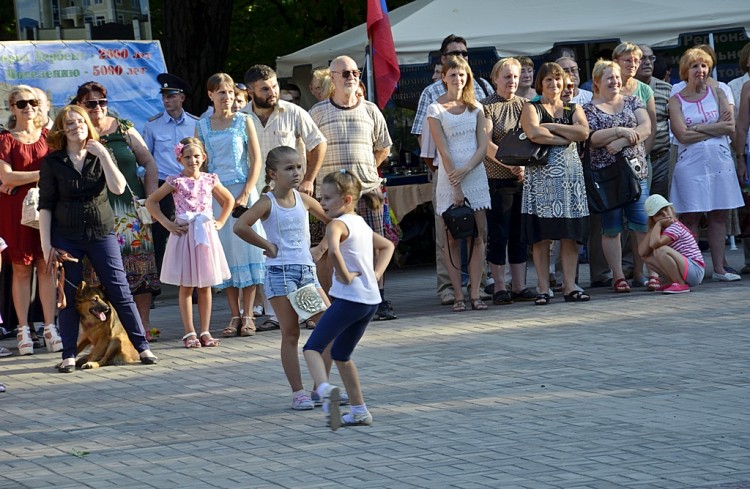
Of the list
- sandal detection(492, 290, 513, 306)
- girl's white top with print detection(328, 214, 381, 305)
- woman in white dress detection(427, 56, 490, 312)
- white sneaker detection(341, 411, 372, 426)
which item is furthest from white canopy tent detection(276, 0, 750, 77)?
white sneaker detection(341, 411, 372, 426)

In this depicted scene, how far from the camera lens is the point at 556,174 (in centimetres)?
1125

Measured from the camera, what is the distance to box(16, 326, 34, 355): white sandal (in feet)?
34.0

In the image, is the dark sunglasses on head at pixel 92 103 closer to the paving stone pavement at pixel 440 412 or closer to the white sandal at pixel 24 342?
the white sandal at pixel 24 342

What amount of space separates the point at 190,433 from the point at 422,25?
9.30 m

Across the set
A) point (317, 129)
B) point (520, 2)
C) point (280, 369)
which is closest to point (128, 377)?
point (280, 369)

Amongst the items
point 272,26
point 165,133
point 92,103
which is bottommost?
point 165,133

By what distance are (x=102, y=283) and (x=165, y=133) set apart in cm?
315

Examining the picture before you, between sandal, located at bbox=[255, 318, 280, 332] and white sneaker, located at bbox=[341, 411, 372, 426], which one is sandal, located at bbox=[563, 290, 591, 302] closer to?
sandal, located at bbox=[255, 318, 280, 332]

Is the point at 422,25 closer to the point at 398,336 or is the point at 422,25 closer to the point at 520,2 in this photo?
the point at 520,2

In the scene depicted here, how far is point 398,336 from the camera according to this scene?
33.5 feet

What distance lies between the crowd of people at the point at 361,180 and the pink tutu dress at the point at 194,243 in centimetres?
1

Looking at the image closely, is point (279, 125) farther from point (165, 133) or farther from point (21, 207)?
point (21, 207)

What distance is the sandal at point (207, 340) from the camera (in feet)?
33.8

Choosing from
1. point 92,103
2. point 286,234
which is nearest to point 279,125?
point 92,103
